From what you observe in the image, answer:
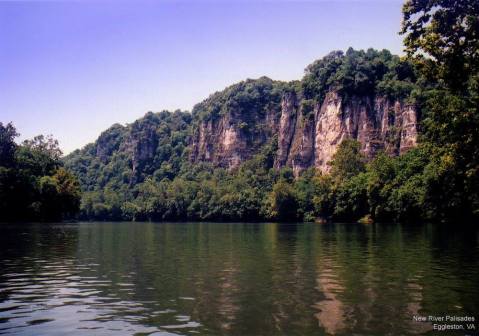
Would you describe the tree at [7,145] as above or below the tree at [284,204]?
above

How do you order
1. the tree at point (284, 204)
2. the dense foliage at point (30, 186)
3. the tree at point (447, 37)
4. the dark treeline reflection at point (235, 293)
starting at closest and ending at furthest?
the dark treeline reflection at point (235, 293) → the tree at point (447, 37) → the dense foliage at point (30, 186) → the tree at point (284, 204)

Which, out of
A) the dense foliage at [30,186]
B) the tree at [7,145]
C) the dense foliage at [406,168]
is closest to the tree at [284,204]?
the dense foliage at [406,168]

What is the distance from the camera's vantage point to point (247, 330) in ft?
48.8

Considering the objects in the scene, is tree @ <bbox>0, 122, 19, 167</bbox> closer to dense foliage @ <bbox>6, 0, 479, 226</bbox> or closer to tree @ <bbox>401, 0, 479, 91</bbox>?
dense foliage @ <bbox>6, 0, 479, 226</bbox>

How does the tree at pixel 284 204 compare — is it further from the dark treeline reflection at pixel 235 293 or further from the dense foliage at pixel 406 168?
the dark treeline reflection at pixel 235 293

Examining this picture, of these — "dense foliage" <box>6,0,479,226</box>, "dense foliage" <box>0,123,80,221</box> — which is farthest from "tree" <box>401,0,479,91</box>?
"dense foliage" <box>0,123,80,221</box>

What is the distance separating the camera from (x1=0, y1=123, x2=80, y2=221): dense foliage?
126m

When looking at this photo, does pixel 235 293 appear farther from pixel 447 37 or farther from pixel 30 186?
pixel 30 186

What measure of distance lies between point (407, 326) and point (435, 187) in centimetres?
9133

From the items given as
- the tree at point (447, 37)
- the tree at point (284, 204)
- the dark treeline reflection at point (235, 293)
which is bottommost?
the dark treeline reflection at point (235, 293)

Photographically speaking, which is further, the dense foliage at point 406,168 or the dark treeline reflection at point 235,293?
the dense foliage at point 406,168

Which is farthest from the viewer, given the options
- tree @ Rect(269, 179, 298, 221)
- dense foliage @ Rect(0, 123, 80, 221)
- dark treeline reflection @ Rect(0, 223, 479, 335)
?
tree @ Rect(269, 179, 298, 221)

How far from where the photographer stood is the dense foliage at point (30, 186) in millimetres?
125875

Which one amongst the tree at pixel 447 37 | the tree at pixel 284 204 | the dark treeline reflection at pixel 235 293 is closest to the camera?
the dark treeline reflection at pixel 235 293
